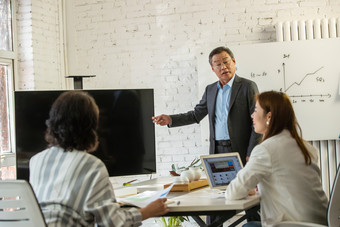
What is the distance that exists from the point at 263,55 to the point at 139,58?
1373 millimetres

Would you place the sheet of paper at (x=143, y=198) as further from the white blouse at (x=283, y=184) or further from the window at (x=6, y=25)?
the window at (x=6, y=25)

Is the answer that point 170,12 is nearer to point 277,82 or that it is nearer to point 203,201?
point 277,82

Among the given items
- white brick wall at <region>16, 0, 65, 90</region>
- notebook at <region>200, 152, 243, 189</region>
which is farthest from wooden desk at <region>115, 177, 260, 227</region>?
white brick wall at <region>16, 0, 65, 90</region>

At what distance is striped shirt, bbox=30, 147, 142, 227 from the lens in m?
1.83

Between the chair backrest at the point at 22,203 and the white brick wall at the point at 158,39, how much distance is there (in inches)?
112

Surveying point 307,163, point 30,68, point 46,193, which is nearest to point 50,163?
point 46,193

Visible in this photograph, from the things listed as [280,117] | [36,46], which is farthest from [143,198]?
[36,46]

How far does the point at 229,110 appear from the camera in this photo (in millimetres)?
3754

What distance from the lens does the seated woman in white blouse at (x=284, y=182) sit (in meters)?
2.26

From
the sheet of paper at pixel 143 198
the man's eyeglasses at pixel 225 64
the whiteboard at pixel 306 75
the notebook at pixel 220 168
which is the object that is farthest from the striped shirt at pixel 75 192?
the whiteboard at pixel 306 75

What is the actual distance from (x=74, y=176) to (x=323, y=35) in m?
3.33

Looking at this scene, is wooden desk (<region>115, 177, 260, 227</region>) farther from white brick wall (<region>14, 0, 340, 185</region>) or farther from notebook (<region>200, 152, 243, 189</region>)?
white brick wall (<region>14, 0, 340, 185</region>)

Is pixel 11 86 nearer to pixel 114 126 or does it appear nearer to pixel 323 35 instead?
pixel 114 126

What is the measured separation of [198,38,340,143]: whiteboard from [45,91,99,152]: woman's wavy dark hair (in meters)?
2.79
